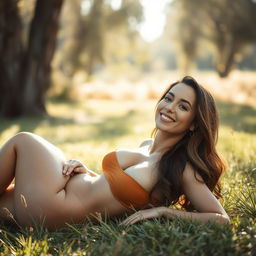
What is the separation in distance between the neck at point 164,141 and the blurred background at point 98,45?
8711 millimetres

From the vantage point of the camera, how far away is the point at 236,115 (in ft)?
38.2

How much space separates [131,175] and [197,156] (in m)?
0.54

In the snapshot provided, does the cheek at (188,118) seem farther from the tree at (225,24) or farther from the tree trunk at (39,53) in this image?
the tree at (225,24)

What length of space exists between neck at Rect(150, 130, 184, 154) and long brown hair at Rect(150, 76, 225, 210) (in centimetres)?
6

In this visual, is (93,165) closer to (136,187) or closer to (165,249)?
(136,187)

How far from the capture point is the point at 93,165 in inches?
197

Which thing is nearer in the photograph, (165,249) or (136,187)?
(165,249)

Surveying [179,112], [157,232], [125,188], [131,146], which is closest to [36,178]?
[125,188]

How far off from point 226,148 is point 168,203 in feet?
11.6

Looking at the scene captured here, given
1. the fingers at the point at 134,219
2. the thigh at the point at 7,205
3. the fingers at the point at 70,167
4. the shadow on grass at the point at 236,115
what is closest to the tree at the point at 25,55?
the shadow on grass at the point at 236,115

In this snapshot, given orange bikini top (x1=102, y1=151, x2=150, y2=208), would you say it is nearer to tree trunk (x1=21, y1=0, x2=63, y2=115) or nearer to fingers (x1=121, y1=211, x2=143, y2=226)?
fingers (x1=121, y1=211, x2=143, y2=226)

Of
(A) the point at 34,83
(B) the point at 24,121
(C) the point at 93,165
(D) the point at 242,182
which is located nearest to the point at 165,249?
(D) the point at 242,182

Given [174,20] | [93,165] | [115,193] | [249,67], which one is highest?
[174,20]

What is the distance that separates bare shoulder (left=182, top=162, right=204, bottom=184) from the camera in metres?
2.54
